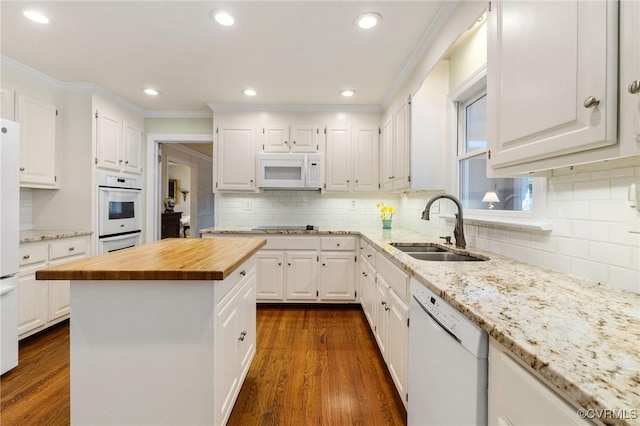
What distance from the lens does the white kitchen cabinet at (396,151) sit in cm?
257

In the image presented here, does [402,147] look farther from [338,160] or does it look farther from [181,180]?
[181,180]

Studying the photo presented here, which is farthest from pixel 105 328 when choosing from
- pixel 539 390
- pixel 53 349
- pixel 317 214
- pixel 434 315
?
pixel 317 214

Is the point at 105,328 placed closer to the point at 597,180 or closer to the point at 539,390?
the point at 539,390

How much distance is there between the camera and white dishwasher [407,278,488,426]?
80 centimetres

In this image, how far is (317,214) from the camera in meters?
3.86

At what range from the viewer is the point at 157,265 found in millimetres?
1306

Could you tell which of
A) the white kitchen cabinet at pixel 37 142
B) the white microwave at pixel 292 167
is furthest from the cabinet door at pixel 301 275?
the white kitchen cabinet at pixel 37 142

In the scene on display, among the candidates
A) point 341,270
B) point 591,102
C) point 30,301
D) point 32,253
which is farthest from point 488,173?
point 30,301

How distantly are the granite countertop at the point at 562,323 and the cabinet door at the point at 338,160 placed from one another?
2.40m

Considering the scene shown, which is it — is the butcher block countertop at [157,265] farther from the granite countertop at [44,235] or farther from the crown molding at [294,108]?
the crown molding at [294,108]

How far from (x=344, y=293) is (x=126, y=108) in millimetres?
3539

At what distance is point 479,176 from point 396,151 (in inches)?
37.5

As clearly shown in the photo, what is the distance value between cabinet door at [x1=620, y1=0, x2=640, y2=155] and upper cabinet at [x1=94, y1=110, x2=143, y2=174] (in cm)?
397

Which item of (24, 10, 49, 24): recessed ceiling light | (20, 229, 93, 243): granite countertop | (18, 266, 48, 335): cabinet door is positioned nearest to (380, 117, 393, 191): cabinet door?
(24, 10, 49, 24): recessed ceiling light
